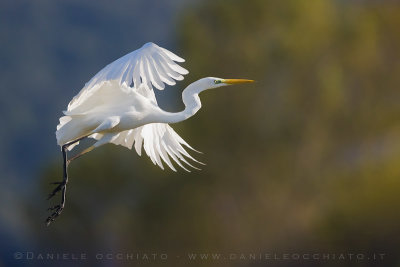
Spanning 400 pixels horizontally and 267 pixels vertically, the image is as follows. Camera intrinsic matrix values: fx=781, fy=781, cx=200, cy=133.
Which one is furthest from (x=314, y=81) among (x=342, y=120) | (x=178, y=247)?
(x=178, y=247)

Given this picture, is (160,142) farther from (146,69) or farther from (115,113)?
(146,69)

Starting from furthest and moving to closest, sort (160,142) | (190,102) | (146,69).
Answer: (160,142) → (190,102) → (146,69)

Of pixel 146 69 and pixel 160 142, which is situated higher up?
pixel 146 69

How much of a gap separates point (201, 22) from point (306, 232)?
1.90 m

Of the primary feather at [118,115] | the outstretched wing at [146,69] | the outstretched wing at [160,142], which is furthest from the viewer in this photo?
the outstretched wing at [160,142]

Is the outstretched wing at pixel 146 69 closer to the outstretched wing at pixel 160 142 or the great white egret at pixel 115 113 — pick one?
the great white egret at pixel 115 113

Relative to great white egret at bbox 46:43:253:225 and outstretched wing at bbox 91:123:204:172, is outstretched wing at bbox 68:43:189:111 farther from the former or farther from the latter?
outstretched wing at bbox 91:123:204:172

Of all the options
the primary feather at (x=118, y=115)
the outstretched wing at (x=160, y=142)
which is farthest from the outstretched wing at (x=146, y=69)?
the outstretched wing at (x=160, y=142)

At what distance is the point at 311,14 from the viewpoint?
6.73 metres

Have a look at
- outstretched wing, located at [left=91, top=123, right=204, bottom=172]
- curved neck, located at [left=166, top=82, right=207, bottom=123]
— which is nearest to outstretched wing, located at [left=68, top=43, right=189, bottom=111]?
curved neck, located at [left=166, top=82, right=207, bottom=123]

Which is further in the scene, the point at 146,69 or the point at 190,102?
the point at 190,102

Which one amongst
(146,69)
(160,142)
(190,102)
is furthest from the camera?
(160,142)

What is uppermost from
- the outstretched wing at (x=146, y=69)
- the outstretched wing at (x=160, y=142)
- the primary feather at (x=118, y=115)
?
the outstretched wing at (x=146, y=69)


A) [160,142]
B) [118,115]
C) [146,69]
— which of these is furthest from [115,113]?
[146,69]
